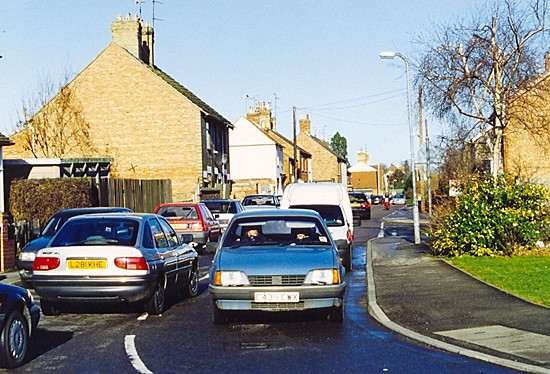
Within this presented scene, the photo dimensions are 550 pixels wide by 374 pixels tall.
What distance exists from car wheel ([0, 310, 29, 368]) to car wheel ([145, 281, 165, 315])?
2865 millimetres

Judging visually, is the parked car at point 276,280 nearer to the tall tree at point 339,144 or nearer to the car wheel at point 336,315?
the car wheel at point 336,315

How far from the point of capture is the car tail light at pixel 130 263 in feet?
34.0

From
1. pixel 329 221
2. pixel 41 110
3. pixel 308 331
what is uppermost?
pixel 41 110

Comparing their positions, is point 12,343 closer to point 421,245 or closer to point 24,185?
point 421,245

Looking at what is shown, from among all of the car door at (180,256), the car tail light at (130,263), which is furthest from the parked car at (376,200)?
the car tail light at (130,263)

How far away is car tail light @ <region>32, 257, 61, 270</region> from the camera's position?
10.4m

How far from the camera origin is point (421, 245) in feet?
73.8

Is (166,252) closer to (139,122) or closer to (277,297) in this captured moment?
(277,297)

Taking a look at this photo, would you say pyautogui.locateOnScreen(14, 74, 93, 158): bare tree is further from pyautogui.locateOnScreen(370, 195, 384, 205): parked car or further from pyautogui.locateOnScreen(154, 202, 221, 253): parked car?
pyautogui.locateOnScreen(370, 195, 384, 205): parked car

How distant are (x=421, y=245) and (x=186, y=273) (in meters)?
11.3

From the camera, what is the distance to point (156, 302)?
10961 millimetres

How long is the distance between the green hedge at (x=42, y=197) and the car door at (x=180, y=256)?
1282 centimetres

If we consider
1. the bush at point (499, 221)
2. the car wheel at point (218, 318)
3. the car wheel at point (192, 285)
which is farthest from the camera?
the bush at point (499, 221)

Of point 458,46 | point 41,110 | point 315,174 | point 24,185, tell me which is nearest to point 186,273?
point 24,185
